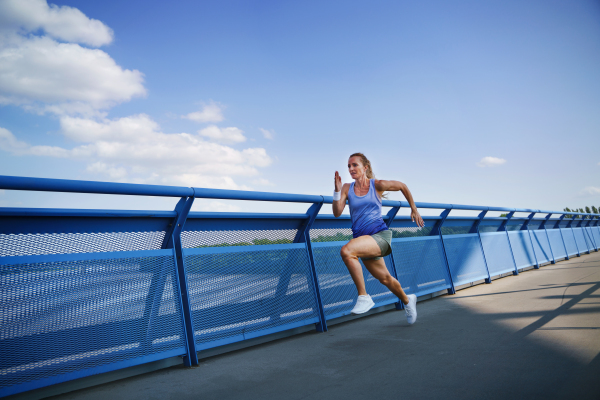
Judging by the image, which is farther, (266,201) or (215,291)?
(266,201)

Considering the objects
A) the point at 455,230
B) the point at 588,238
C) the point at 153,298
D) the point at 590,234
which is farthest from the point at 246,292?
the point at 590,234

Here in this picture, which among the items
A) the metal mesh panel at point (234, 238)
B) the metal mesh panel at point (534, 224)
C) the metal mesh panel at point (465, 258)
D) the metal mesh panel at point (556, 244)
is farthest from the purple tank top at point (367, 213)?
the metal mesh panel at point (556, 244)

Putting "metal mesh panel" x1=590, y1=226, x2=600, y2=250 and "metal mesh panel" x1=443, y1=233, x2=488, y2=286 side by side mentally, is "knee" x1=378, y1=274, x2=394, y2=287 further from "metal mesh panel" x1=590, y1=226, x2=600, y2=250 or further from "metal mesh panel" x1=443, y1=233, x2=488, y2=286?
"metal mesh panel" x1=590, y1=226, x2=600, y2=250

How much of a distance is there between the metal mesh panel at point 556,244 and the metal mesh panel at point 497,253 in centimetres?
385

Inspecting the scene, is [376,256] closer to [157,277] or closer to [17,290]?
[157,277]

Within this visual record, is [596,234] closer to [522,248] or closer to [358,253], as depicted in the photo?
[522,248]

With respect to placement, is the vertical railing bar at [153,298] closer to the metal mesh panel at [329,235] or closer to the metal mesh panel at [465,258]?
the metal mesh panel at [329,235]

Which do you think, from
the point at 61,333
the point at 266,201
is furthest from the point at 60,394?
the point at 266,201

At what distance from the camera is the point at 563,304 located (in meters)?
4.89

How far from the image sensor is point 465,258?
24.8ft

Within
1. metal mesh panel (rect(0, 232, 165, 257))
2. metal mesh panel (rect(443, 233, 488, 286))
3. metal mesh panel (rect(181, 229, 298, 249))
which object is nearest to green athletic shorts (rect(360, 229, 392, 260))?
metal mesh panel (rect(181, 229, 298, 249))

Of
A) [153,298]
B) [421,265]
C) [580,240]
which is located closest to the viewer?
[153,298]

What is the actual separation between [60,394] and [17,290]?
753 mm

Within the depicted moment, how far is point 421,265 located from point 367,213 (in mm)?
2559
